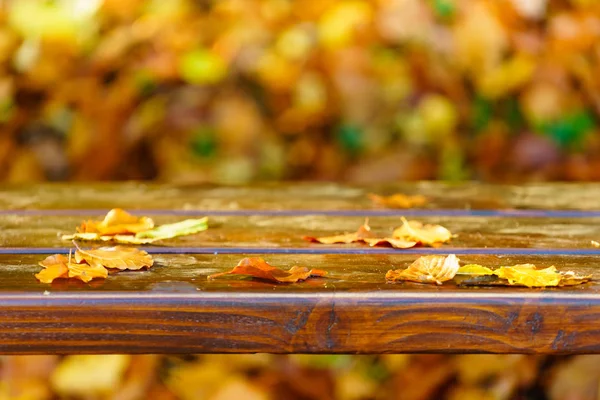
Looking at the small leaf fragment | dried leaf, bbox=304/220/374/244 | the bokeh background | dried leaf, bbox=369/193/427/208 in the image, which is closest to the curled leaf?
the small leaf fragment

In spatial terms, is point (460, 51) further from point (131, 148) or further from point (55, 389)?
point (55, 389)

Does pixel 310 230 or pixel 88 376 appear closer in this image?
pixel 310 230

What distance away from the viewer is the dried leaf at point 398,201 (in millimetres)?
1264

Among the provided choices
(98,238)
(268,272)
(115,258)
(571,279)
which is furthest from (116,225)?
(571,279)

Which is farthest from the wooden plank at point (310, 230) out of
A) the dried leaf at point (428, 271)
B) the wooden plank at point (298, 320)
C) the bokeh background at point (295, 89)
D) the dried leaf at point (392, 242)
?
the bokeh background at point (295, 89)

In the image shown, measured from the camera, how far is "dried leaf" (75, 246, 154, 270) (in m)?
0.87

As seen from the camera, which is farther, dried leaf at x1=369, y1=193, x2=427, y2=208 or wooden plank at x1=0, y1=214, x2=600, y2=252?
dried leaf at x1=369, y1=193, x2=427, y2=208

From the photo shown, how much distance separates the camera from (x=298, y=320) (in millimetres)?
743

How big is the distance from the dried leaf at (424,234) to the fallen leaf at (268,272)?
194 millimetres

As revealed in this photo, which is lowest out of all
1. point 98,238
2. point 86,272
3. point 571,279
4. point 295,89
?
point 571,279

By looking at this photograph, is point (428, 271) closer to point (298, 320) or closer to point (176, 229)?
point (298, 320)

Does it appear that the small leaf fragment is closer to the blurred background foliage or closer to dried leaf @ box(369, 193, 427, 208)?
dried leaf @ box(369, 193, 427, 208)

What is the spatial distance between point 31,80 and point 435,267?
1.21 meters

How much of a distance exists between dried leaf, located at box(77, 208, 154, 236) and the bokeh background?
752 mm
